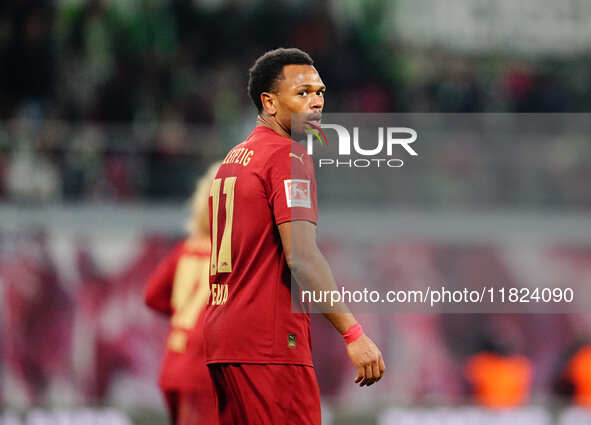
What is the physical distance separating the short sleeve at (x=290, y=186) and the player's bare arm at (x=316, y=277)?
38 mm

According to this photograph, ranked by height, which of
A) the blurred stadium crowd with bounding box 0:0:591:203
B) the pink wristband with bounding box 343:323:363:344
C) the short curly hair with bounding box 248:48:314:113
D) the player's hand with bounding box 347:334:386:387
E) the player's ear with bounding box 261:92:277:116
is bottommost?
the player's hand with bounding box 347:334:386:387

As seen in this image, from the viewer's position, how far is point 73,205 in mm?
10266

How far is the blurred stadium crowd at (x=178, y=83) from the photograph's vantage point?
10484 mm

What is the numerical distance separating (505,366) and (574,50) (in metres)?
5.68

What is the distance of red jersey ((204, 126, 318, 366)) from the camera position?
3.56 m

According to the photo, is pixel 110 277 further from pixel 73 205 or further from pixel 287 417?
pixel 287 417

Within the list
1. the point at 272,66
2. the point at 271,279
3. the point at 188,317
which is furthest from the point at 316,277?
the point at 188,317

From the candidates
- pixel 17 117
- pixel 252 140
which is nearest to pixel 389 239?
pixel 17 117

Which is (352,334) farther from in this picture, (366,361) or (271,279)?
(271,279)

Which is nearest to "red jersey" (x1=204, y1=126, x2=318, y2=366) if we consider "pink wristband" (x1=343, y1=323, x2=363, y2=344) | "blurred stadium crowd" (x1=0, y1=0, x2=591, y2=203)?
"pink wristband" (x1=343, y1=323, x2=363, y2=344)

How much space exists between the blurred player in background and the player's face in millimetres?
1681

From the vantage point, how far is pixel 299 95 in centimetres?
372

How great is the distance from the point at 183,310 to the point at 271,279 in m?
1.92

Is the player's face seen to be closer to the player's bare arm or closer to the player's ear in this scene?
the player's ear
